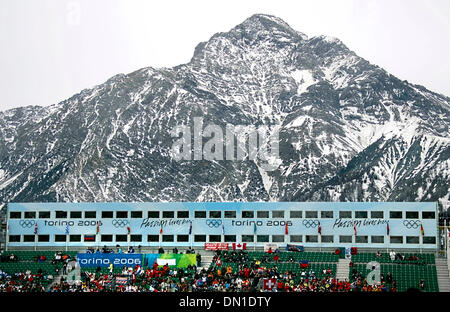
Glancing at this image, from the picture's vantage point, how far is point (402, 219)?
88562 mm

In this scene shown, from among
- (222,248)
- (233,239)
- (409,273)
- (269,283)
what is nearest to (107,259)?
(222,248)

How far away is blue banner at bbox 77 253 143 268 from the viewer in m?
84.1

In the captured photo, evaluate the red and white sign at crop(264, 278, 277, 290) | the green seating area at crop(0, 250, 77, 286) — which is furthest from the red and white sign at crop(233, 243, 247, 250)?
the green seating area at crop(0, 250, 77, 286)

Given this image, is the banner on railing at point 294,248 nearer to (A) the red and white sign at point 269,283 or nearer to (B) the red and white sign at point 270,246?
(B) the red and white sign at point 270,246

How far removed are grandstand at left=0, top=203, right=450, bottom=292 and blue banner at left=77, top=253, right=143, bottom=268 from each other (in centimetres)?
11

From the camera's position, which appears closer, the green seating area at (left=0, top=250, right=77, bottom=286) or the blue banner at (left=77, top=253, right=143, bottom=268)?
the blue banner at (left=77, top=253, right=143, bottom=268)

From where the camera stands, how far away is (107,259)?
8456 centimetres

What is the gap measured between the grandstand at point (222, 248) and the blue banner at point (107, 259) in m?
0.11

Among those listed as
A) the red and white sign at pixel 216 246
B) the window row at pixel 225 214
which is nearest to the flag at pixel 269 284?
the red and white sign at pixel 216 246

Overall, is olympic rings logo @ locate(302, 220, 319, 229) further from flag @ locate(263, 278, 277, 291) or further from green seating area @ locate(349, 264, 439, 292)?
flag @ locate(263, 278, 277, 291)

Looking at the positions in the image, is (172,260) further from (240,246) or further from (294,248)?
(294,248)

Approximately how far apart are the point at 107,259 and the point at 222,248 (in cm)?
1403
